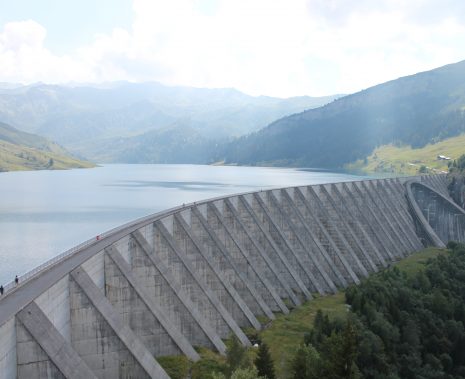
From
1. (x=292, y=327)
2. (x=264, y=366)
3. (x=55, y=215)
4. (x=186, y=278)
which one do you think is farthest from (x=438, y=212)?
(x=264, y=366)

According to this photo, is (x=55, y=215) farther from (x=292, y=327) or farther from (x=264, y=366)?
(x=264, y=366)

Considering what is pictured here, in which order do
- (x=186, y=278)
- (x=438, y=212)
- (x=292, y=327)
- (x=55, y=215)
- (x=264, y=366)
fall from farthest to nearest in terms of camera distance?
1. (x=438, y=212)
2. (x=55, y=215)
3. (x=292, y=327)
4. (x=186, y=278)
5. (x=264, y=366)

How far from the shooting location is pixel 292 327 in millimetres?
50188

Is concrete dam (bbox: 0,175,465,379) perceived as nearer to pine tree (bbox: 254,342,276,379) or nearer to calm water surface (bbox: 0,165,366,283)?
pine tree (bbox: 254,342,276,379)

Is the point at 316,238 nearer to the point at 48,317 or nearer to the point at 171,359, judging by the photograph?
the point at 171,359

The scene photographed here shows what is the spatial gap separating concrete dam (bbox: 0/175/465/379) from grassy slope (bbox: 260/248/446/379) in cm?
151

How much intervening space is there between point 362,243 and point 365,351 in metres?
44.2

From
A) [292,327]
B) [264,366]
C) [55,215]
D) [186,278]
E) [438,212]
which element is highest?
[55,215]

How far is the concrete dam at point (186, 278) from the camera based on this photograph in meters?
24.6

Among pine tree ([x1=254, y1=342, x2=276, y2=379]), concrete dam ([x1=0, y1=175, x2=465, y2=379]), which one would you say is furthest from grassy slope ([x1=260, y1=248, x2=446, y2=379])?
pine tree ([x1=254, y1=342, x2=276, y2=379])

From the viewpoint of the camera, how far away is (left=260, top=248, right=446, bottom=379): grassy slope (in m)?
42.8

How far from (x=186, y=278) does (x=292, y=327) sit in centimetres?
1437

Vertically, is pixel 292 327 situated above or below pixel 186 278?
below

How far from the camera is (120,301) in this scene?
33844 millimetres
